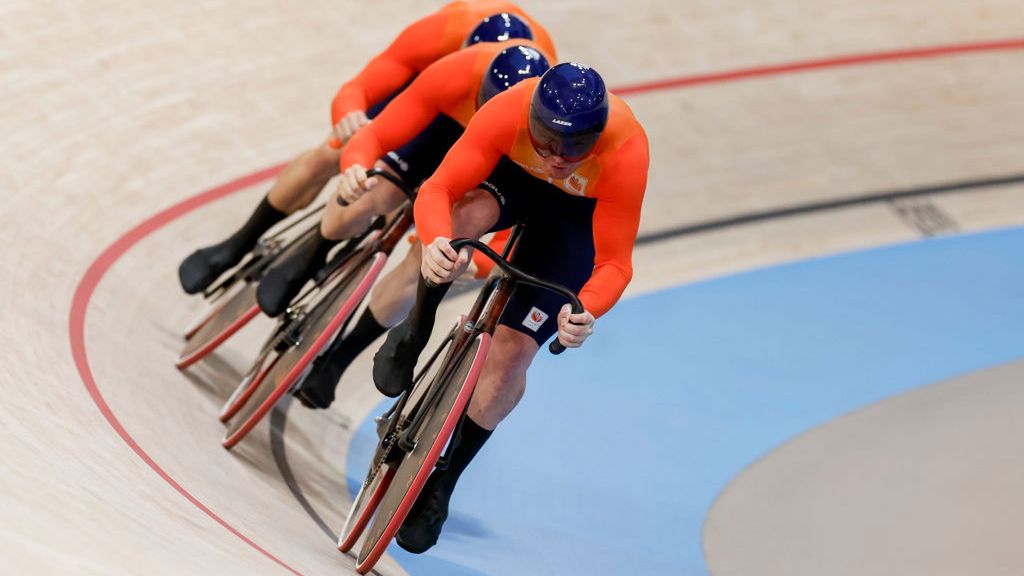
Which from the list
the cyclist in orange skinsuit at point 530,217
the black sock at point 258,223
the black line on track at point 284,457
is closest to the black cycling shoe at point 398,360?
the cyclist in orange skinsuit at point 530,217

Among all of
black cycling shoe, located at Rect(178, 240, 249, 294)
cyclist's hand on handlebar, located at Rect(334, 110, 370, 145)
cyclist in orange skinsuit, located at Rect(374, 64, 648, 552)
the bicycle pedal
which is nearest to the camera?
cyclist in orange skinsuit, located at Rect(374, 64, 648, 552)

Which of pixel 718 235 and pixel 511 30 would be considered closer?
pixel 511 30

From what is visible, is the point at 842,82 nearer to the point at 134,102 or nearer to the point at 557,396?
the point at 557,396

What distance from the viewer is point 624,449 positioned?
4.61 metres

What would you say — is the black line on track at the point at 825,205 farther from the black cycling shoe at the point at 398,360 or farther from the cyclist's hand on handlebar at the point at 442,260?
the cyclist's hand on handlebar at the point at 442,260

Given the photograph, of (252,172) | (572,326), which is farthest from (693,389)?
(572,326)

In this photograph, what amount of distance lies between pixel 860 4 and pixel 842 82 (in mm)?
780

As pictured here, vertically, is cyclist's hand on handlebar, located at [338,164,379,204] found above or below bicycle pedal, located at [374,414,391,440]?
above

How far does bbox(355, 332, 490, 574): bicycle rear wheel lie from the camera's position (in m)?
3.04

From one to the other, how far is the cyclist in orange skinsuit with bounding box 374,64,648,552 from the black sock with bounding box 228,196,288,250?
1223mm

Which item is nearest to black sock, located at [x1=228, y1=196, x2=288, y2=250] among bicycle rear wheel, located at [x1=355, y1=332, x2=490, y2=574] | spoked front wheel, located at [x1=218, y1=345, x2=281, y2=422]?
spoked front wheel, located at [x1=218, y1=345, x2=281, y2=422]

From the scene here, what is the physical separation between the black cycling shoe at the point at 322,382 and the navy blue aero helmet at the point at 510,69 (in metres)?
0.96

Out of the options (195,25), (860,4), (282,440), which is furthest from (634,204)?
(860,4)

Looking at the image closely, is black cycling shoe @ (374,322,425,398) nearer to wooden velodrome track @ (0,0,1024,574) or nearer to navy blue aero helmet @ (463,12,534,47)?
wooden velodrome track @ (0,0,1024,574)
